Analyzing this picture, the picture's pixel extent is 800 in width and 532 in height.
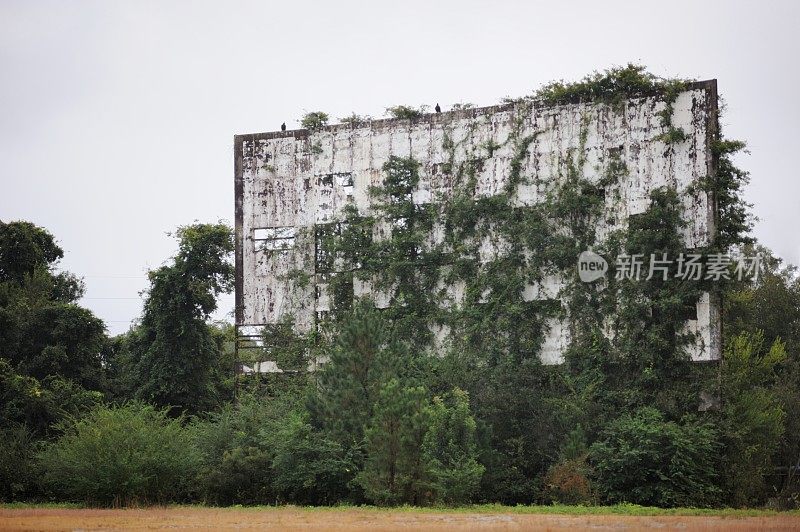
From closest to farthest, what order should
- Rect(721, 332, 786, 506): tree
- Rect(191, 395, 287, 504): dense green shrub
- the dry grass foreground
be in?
1. the dry grass foreground
2. Rect(191, 395, 287, 504): dense green shrub
3. Rect(721, 332, 786, 506): tree

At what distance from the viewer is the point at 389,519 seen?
977 inches

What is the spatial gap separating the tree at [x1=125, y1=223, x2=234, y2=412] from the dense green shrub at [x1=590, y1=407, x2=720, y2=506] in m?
16.3

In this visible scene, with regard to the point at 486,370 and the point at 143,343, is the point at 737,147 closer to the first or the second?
the point at 486,370

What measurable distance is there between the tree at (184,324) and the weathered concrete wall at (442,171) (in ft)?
8.66

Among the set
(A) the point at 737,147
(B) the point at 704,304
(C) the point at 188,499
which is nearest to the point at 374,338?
(C) the point at 188,499

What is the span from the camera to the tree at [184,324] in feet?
140

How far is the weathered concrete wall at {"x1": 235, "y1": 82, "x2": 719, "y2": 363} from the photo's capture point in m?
36.0

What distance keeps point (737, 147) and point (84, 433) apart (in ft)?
70.6

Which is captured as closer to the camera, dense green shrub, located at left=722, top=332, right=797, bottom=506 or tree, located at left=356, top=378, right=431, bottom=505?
tree, located at left=356, top=378, right=431, bottom=505

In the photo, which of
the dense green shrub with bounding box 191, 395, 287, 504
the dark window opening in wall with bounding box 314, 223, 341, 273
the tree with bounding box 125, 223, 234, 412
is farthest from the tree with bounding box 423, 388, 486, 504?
the tree with bounding box 125, 223, 234, 412

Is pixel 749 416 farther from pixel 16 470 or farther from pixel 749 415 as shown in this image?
pixel 16 470

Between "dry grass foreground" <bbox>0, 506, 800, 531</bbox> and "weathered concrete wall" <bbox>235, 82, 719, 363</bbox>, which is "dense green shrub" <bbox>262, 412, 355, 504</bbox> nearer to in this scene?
"dry grass foreground" <bbox>0, 506, 800, 531</bbox>

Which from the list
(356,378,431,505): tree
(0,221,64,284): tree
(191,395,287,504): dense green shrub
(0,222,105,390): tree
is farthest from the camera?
(0,221,64,284): tree

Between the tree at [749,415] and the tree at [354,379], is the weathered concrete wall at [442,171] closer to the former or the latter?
the tree at [749,415]
